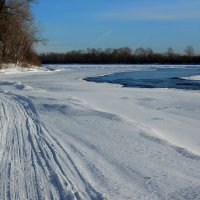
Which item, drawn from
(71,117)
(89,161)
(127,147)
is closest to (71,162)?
(89,161)

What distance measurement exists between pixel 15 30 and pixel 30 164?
51.3 m

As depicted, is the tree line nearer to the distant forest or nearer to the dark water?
the dark water

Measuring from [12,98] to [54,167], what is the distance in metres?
11.8

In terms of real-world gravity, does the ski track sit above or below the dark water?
above

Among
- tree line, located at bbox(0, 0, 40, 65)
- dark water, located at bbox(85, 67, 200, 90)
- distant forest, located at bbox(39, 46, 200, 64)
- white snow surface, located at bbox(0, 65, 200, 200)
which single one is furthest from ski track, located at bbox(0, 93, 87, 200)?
distant forest, located at bbox(39, 46, 200, 64)

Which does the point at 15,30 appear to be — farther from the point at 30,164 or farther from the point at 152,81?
the point at 30,164

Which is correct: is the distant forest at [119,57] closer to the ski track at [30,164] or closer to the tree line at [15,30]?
the tree line at [15,30]

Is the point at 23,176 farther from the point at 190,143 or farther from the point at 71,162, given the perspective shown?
the point at 190,143

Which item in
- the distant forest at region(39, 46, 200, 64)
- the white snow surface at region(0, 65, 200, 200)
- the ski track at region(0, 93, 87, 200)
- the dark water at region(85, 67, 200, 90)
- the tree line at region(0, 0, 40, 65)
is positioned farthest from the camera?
the distant forest at region(39, 46, 200, 64)

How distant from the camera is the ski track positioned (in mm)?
5842

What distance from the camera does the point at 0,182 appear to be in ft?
20.8

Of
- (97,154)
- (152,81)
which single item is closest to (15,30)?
(152,81)

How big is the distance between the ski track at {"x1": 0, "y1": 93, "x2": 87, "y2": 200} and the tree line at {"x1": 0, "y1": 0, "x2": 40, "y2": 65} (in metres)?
40.4

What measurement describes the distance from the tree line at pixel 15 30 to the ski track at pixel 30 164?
4042cm
